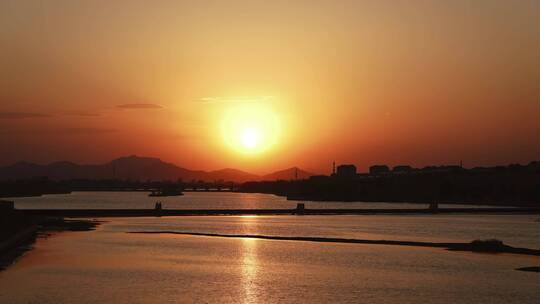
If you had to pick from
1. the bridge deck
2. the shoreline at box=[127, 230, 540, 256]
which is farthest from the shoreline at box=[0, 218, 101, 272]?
the shoreline at box=[127, 230, 540, 256]

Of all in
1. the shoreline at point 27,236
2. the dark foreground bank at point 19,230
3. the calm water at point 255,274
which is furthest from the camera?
the dark foreground bank at point 19,230

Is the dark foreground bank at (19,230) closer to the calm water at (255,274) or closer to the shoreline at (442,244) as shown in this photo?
the calm water at (255,274)

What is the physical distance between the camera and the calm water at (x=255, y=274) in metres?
34.0

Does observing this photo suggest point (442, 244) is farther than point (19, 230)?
No

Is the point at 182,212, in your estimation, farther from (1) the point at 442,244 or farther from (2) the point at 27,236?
(1) the point at 442,244

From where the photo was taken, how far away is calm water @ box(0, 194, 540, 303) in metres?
34.0

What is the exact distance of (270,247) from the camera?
197 ft

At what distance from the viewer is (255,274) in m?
42.3

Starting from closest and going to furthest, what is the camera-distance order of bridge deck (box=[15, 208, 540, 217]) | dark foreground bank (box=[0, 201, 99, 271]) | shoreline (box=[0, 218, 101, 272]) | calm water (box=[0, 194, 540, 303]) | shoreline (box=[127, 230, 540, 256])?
calm water (box=[0, 194, 540, 303]) < shoreline (box=[0, 218, 101, 272]) < dark foreground bank (box=[0, 201, 99, 271]) < shoreline (box=[127, 230, 540, 256]) < bridge deck (box=[15, 208, 540, 217])

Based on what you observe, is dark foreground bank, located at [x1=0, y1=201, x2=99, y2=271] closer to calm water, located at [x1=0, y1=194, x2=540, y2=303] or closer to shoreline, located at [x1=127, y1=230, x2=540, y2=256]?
calm water, located at [x1=0, y1=194, x2=540, y2=303]

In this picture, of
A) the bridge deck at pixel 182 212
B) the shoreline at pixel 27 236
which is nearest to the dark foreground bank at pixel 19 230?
the shoreline at pixel 27 236

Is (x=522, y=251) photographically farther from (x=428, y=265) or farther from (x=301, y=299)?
(x=301, y=299)

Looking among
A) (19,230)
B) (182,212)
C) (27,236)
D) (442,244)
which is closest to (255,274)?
(442,244)

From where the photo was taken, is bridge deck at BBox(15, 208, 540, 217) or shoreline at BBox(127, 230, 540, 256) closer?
shoreline at BBox(127, 230, 540, 256)
